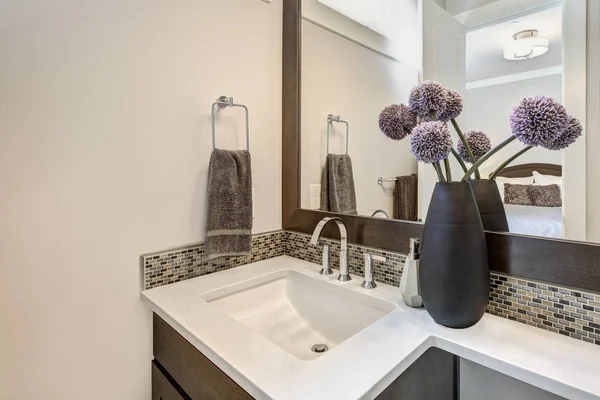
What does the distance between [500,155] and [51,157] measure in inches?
45.6

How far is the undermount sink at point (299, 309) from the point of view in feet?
3.12

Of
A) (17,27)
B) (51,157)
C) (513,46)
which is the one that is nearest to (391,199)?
(513,46)

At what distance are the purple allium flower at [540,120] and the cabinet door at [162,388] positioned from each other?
101cm

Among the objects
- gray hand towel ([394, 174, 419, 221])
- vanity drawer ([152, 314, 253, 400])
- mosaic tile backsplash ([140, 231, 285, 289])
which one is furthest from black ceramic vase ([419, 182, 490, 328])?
mosaic tile backsplash ([140, 231, 285, 289])

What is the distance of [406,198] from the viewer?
1.05 meters

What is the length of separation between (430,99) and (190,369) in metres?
0.88

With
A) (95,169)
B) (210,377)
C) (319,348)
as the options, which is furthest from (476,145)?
(95,169)

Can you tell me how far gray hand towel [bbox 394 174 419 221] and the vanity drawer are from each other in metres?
0.68

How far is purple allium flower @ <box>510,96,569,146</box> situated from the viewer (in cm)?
64

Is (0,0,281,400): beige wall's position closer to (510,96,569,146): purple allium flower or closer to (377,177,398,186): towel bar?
(377,177,398,186): towel bar

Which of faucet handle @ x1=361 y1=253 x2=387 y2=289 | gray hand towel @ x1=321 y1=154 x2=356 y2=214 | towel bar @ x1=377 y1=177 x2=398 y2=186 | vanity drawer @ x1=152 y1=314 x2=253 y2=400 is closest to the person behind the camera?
vanity drawer @ x1=152 y1=314 x2=253 y2=400

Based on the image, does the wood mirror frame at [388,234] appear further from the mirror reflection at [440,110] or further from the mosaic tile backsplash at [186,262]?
the mosaic tile backsplash at [186,262]

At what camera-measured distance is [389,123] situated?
1.00m

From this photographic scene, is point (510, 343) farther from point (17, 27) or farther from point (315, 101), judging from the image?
point (17, 27)
